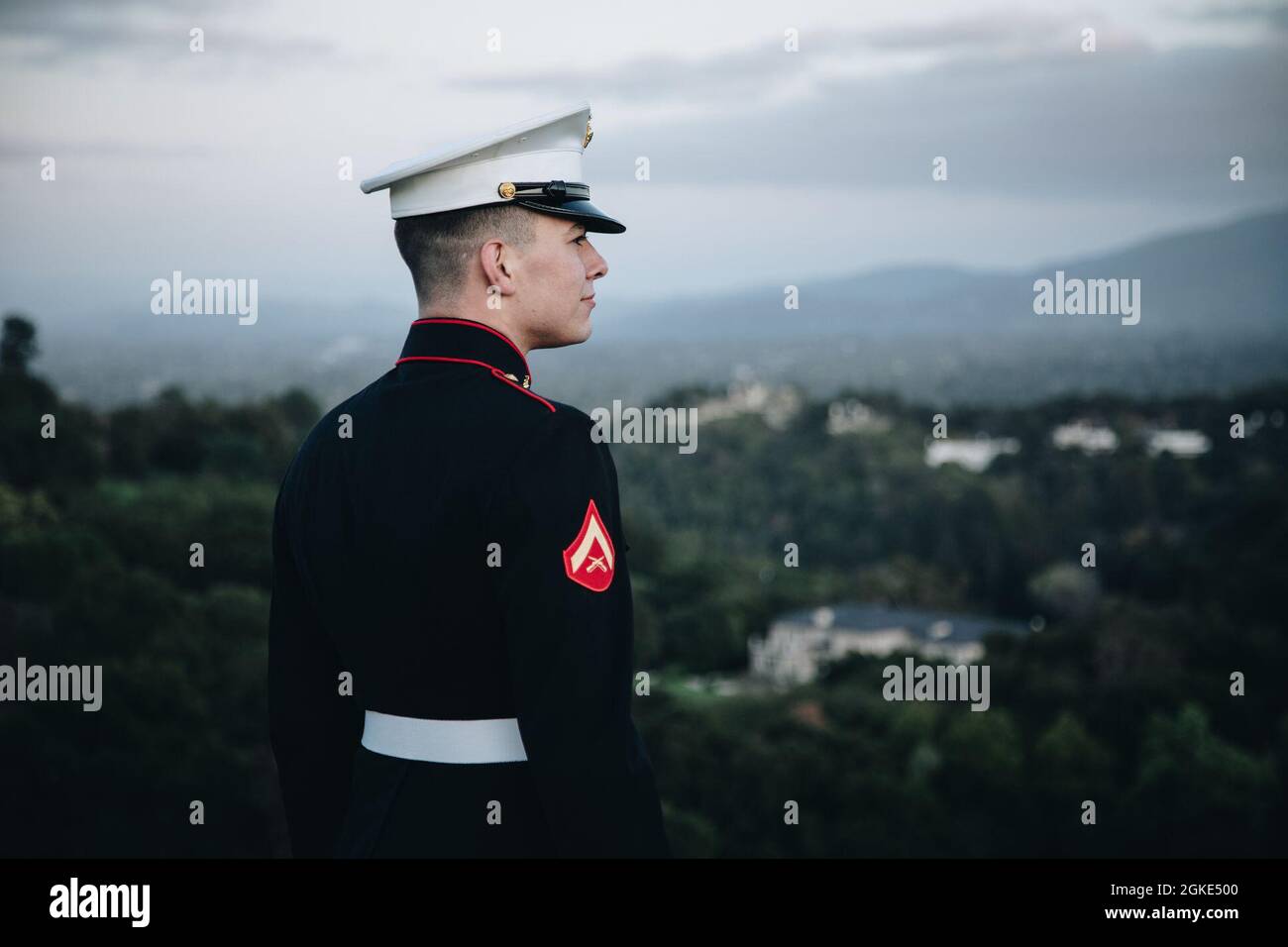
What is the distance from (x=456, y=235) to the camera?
5.47 feet

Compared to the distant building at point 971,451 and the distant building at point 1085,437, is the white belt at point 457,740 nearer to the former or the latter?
the distant building at point 1085,437

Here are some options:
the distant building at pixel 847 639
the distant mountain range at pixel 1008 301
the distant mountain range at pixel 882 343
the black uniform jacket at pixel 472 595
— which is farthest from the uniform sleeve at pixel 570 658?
the distant mountain range at pixel 1008 301

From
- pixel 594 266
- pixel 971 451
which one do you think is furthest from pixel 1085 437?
pixel 594 266

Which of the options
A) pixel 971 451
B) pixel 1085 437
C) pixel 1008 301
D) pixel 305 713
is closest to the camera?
pixel 305 713

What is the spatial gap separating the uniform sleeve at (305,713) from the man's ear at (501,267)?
41 cm

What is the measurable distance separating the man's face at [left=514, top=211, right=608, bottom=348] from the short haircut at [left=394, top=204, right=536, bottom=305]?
21 mm

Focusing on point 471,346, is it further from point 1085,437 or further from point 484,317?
point 1085,437

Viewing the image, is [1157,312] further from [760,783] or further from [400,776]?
[400,776]

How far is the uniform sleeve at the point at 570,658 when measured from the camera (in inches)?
59.6

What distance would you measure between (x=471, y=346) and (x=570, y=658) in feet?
1.34

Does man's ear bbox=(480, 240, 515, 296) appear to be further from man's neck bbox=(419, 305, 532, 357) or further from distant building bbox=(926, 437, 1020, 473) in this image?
distant building bbox=(926, 437, 1020, 473)

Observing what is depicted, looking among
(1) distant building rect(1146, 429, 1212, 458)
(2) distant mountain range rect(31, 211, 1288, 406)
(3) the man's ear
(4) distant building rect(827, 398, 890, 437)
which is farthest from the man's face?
(4) distant building rect(827, 398, 890, 437)

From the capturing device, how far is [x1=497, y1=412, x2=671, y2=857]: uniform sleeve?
151 cm
